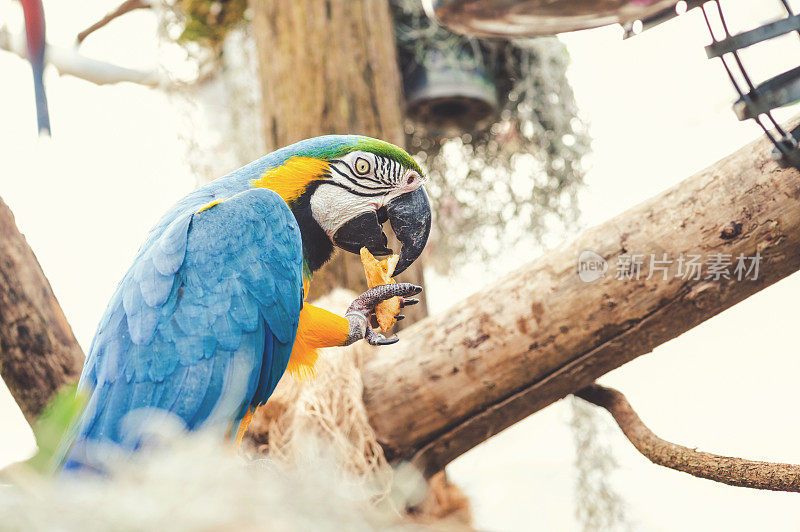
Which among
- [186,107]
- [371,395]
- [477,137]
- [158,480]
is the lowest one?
[371,395]

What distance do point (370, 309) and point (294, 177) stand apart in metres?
0.26

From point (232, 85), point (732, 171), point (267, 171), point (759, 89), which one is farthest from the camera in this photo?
point (232, 85)

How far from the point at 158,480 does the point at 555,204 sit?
1.93 meters

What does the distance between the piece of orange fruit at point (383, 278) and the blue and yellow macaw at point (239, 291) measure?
1cm

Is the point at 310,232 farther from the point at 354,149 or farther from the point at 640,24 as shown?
the point at 640,24

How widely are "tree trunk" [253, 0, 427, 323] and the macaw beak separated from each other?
0.57 metres

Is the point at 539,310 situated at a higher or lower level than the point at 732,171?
lower

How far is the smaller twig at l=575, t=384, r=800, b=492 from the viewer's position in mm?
1013

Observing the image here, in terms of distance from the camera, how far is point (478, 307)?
56.2 inches

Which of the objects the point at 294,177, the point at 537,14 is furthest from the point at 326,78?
the point at 537,14

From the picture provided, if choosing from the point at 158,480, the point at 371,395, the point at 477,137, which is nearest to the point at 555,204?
the point at 477,137

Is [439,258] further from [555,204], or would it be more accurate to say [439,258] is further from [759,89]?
A: [759,89]

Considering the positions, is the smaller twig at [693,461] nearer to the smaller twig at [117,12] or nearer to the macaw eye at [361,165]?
the macaw eye at [361,165]

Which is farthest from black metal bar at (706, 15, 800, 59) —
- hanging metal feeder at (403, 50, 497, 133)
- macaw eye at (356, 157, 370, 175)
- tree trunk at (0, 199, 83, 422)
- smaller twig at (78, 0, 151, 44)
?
smaller twig at (78, 0, 151, 44)
